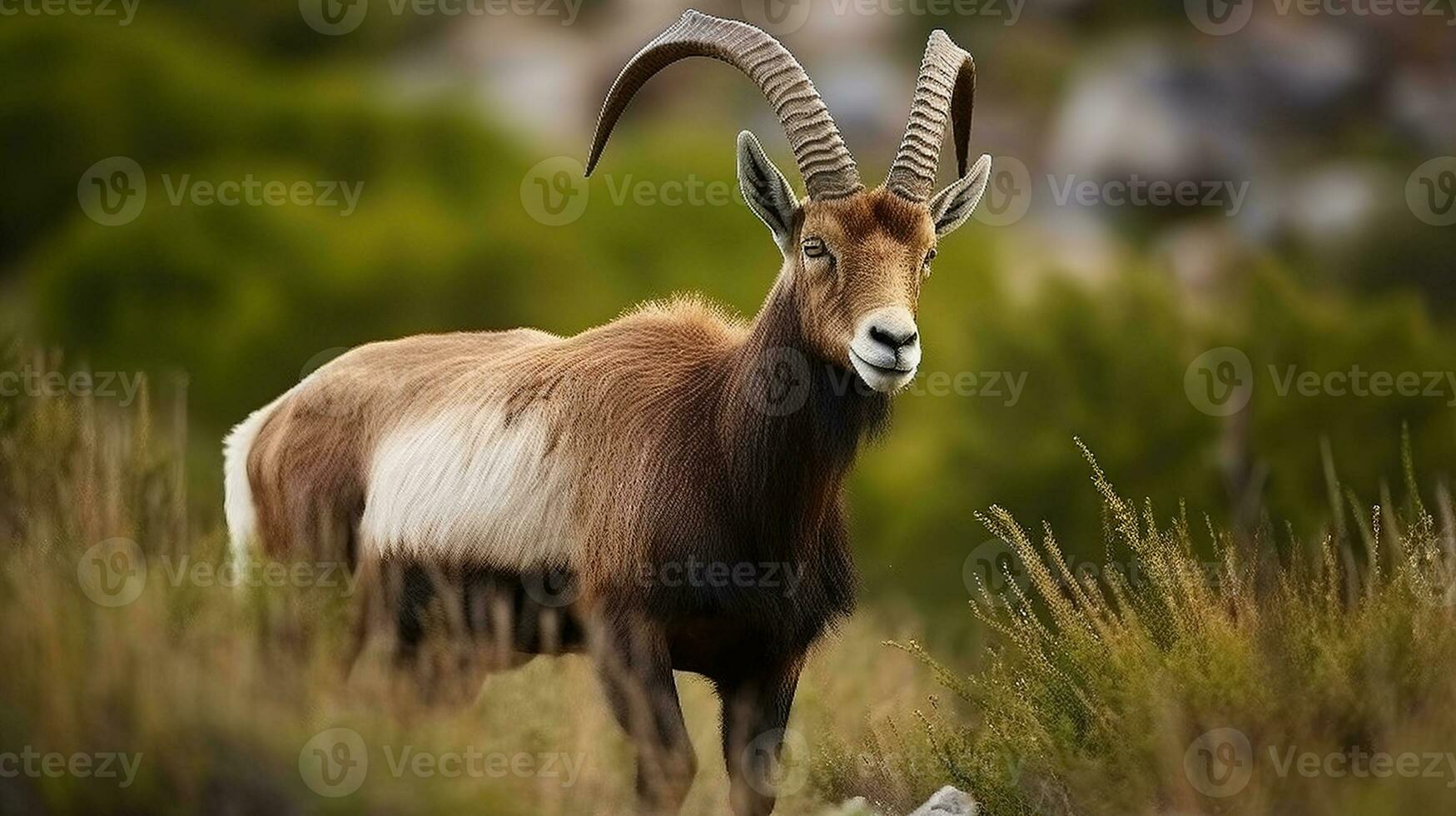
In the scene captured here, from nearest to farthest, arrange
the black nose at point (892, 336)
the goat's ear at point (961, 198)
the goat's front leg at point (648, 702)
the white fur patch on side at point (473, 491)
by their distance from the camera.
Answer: the black nose at point (892, 336), the goat's front leg at point (648, 702), the white fur patch on side at point (473, 491), the goat's ear at point (961, 198)

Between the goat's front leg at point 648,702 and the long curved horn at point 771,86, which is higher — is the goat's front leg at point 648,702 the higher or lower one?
the lower one

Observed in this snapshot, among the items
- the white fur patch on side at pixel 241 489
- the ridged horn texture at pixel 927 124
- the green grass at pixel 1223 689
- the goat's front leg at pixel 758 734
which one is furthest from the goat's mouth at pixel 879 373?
the white fur patch on side at pixel 241 489

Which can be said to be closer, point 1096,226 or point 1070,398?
point 1070,398

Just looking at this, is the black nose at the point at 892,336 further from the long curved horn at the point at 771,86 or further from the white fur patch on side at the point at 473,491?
the white fur patch on side at the point at 473,491

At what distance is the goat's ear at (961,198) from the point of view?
8.62 meters

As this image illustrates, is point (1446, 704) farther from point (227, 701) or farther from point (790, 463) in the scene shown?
point (227, 701)

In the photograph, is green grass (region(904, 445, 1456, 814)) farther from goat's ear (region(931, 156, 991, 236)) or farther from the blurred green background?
the blurred green background

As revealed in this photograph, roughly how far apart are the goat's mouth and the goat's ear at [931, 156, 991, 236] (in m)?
1.31

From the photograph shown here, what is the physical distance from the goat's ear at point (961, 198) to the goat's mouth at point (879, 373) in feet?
4.31

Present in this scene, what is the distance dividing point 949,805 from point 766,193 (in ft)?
8.89

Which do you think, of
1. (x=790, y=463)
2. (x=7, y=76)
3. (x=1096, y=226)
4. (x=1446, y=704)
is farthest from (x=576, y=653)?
(x=1096, y=226)

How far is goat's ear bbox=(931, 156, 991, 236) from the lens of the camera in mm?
8617

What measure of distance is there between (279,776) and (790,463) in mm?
2580

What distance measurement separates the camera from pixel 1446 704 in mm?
6777
